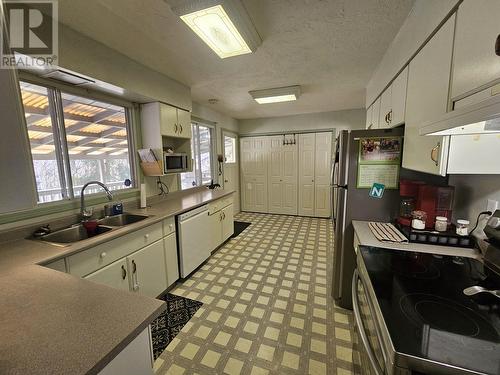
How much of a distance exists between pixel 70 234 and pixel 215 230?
67.0 inches

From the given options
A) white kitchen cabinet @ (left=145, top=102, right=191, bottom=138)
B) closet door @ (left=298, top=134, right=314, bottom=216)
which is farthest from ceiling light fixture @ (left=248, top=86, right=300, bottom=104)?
closet door @ (left=298, top=134, right=314, bottom=216)

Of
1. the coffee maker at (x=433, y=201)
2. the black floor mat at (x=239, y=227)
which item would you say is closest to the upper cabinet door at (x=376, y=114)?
the coffee maker at (x=433, y=201)

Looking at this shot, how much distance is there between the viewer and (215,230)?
3139 millimetres

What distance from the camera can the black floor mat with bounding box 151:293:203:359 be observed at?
64.4 inches

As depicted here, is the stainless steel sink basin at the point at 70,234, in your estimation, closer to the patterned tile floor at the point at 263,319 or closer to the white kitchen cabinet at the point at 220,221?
the patterned tile floor at the point at 263,319

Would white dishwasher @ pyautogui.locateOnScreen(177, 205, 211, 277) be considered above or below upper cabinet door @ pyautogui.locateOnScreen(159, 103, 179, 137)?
below

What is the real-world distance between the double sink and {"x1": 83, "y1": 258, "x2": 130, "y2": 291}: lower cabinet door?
0.33 m

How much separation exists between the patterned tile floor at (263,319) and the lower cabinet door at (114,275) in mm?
627

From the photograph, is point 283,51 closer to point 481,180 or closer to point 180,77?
point 180,77

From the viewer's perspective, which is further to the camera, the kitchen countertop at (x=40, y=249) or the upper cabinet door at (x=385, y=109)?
the upper cabinet door at (x=385, y=109)

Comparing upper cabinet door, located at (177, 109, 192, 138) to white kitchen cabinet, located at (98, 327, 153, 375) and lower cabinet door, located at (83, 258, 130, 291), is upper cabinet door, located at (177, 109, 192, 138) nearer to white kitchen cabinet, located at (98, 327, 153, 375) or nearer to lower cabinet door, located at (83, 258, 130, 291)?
lower cabinet door, located at (83, 258, 130, 291)

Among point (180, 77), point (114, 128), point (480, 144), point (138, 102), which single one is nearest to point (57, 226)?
point (114, 128)

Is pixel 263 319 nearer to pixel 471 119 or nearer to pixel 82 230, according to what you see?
pixel 82 230

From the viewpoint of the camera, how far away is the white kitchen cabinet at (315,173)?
4.70 metres
